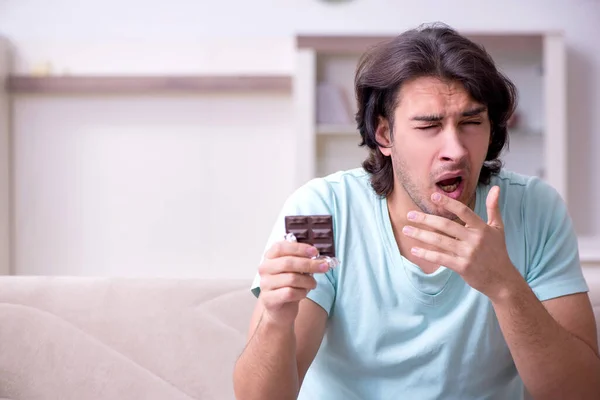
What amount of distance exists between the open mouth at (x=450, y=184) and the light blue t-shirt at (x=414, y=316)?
0.48 feet

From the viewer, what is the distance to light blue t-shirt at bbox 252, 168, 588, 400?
4.70 feet

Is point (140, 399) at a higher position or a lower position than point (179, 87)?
lower

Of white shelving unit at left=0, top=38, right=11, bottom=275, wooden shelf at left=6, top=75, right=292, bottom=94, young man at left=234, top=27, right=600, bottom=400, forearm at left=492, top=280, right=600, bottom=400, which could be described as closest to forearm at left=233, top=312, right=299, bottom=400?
young man at left=234, top=27, right=600, bottom=400

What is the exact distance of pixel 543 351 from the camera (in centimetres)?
131

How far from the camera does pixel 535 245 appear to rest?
149cm

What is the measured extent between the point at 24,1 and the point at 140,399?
3.43 meters

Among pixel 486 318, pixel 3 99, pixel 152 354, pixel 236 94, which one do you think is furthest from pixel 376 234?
pixel 3 99

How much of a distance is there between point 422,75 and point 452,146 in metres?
0.19

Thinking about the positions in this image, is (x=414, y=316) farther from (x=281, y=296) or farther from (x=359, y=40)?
(x=359, y=40)

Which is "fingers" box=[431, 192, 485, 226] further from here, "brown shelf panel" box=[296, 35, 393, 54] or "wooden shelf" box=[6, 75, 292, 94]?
"wooden shelf" box=[6, 75, 292, 94]

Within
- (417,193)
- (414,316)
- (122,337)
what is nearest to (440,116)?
(417,193)

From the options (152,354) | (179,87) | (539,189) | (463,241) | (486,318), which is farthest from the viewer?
(179,87)

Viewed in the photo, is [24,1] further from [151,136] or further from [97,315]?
[97,315]

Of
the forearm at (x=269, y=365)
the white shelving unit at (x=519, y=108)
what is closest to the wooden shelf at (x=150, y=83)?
the white shelving unit at (x=519, y=108)
